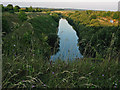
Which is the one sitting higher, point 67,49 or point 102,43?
point 102,43

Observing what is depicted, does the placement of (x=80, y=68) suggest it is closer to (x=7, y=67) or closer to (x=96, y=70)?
(x=96, y=70)

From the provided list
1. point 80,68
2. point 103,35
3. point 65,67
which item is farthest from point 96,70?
point 103,35

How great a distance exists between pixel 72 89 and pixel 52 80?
58 centimetres

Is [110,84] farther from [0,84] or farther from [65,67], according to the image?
[0,84]

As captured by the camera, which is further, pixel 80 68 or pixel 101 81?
pixel 80 68

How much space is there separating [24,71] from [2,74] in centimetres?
57

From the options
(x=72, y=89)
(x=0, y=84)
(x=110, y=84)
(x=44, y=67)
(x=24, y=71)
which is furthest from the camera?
(x=44, y=67)

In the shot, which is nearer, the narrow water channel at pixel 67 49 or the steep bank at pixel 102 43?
the narrow water channel at pixel 67 49

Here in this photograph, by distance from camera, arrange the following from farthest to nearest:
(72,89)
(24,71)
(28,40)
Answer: (28,40) → (24,71) → (72,89)

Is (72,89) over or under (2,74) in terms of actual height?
under

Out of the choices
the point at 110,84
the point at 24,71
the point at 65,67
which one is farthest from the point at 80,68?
the point at 24,71

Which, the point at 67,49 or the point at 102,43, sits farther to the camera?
the point at 67,49

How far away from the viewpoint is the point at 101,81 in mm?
2852

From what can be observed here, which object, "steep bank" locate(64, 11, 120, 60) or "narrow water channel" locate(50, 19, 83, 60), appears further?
"steep bank" locate(64, 11, 120, 60)
